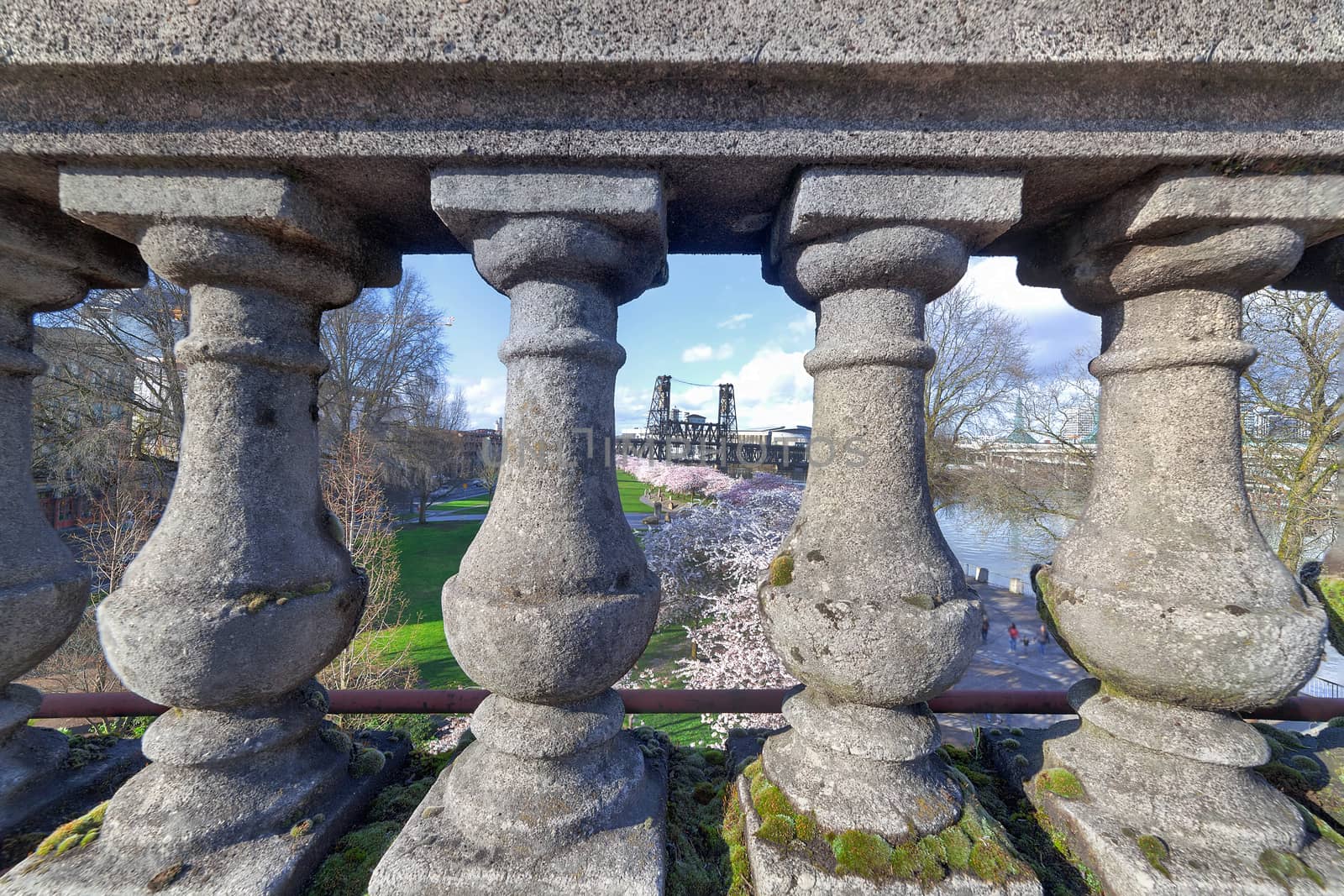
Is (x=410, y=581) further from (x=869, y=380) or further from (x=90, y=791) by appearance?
(x=869, y=380)

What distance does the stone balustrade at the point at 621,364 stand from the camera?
46.2 inches

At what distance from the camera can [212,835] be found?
129 centimetres

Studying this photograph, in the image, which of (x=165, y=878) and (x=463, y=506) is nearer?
(x=165, y=878)

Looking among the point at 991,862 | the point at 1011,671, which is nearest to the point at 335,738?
the point at 991,862

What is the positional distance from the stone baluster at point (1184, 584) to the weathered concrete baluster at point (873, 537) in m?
0.37

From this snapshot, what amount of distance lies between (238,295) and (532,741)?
1.38 meters

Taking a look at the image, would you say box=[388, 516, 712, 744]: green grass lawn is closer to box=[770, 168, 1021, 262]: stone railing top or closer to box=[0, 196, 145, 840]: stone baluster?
box=[0, 196, 145, 840]: stone baluster

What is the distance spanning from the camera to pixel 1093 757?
145 cm

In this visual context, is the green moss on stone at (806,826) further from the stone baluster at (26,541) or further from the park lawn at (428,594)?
the park lawn at (428,594)

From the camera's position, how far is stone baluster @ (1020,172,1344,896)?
4.11ft

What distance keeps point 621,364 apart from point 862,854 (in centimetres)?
131

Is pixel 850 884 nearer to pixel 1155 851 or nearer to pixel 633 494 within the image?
pixel 1155 851

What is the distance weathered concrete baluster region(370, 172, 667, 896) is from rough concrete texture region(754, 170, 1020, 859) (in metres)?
0.41

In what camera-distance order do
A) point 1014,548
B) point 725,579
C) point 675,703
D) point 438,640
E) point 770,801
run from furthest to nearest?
1. point 1014,548
2. point 438,640
3. point 725,579
4. point 675,703
5. point 770,801
